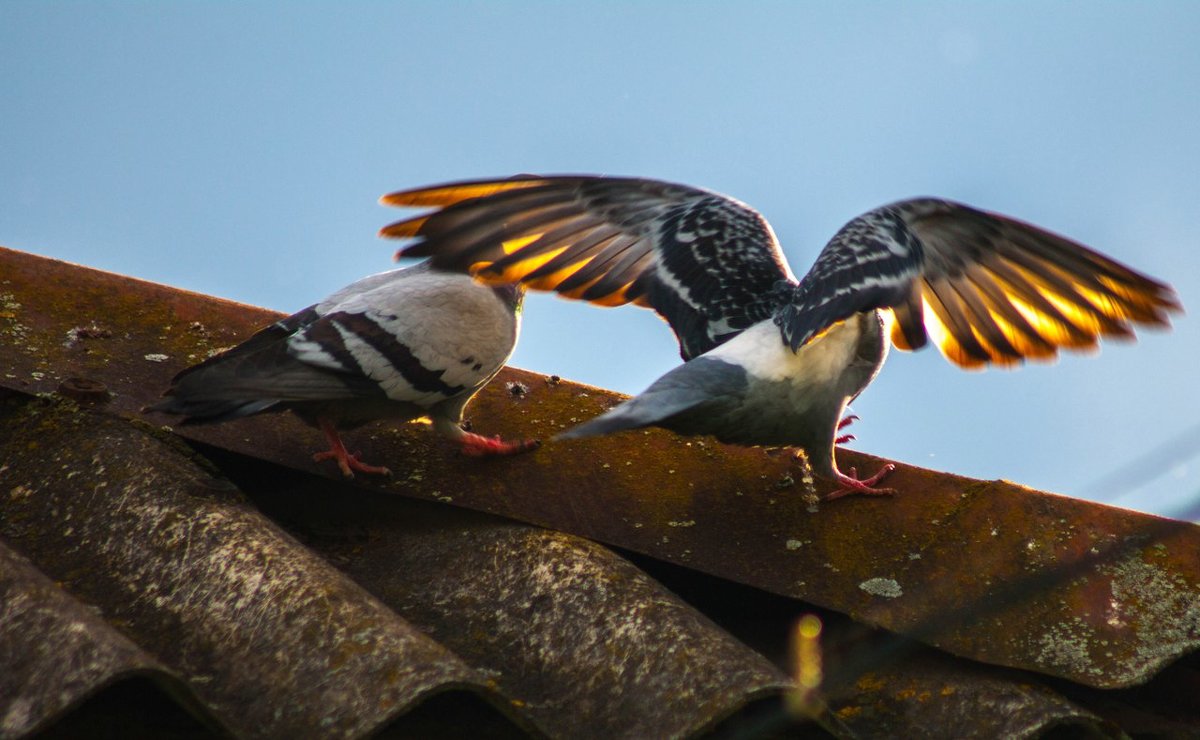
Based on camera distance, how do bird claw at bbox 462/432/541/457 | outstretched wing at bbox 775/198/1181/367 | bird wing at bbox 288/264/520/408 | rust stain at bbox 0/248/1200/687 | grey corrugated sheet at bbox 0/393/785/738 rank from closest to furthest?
grey corrugated sheet at bbox 0/393/785/738, rust stain at bbox 0/248/1200/687, outstretched wing at bbox 775/198/1181/367, bird claw at bbox 462/432/541/457, bird wing at bbox 288/264/520/408

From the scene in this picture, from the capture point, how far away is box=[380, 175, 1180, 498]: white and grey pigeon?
12.0 ft

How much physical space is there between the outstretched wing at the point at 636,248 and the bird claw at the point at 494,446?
0.55 meters

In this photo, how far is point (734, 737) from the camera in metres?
2.53

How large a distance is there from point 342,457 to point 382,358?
0.55m

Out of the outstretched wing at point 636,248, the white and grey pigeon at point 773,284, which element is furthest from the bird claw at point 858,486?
the outstretched wing at point 636,248

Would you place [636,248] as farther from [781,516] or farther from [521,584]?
[521,584]

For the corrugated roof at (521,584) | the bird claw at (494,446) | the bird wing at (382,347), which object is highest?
the bird wing at (382,347)

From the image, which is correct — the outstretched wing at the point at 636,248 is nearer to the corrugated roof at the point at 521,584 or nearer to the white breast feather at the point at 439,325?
the white breast feather at the point at 439,325

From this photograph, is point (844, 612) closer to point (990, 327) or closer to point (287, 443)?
point (990, 327)

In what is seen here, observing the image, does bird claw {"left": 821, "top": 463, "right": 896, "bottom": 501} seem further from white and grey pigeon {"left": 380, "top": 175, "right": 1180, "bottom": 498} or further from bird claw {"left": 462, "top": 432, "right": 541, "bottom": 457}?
bird claw {"left": 462, "top": 432, "right": 541, "bottom": 457}

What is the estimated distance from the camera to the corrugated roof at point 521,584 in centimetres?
245

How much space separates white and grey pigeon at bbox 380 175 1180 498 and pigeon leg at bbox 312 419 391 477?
61 cm

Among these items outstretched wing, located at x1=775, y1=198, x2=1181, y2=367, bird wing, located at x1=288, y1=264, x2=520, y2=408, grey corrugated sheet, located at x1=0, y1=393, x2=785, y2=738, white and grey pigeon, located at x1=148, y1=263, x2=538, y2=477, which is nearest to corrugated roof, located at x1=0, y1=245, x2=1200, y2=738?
grey corrugated sheet, located at x1=0, y1=393, x2=785, y2=738

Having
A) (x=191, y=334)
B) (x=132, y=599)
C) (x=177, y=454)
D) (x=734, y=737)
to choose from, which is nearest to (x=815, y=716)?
(x=734, y=737)
